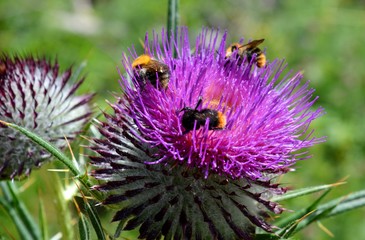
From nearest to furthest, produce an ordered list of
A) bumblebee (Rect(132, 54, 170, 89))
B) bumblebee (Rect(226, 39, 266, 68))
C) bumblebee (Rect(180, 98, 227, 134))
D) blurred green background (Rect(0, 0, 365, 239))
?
bumblebee (Rect(180, 98, 227, 134)) < bumblebee (Rect(132, 54, 170, 89)) < bumblebee (Rect(226, 39, 266, 68)) < blurred green background (Rect(0, 0, 365, 239))

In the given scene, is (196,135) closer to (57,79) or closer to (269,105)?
(269,105)

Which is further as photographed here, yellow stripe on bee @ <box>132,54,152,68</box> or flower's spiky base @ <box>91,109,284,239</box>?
yellow stripe on bee @ <box>132,54,152,68</box>

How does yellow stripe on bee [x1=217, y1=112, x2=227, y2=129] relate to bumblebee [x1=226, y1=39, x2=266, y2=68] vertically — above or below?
below

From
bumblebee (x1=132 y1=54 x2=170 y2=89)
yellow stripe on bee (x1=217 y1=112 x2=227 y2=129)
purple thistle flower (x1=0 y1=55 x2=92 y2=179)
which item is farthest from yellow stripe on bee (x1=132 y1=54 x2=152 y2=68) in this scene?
purple thistle flower (x1=0 y1=55 x2=92 y2=179)

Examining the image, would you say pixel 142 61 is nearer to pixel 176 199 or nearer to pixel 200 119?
pixel 200 119

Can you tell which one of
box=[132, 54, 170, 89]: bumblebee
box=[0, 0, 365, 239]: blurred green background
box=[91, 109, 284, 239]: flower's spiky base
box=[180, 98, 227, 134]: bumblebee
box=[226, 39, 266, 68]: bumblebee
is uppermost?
box=[0, 0, 365, 239]: blurred green background

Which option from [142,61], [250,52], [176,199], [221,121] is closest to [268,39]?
[250,52]

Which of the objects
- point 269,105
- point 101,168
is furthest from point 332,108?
point 101,168

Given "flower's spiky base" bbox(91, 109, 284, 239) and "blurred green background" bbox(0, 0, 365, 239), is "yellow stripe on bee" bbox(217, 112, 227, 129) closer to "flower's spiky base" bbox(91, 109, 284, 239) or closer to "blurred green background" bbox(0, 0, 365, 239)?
"flower's spiky base" bbox(91, 109, 284, 239)
